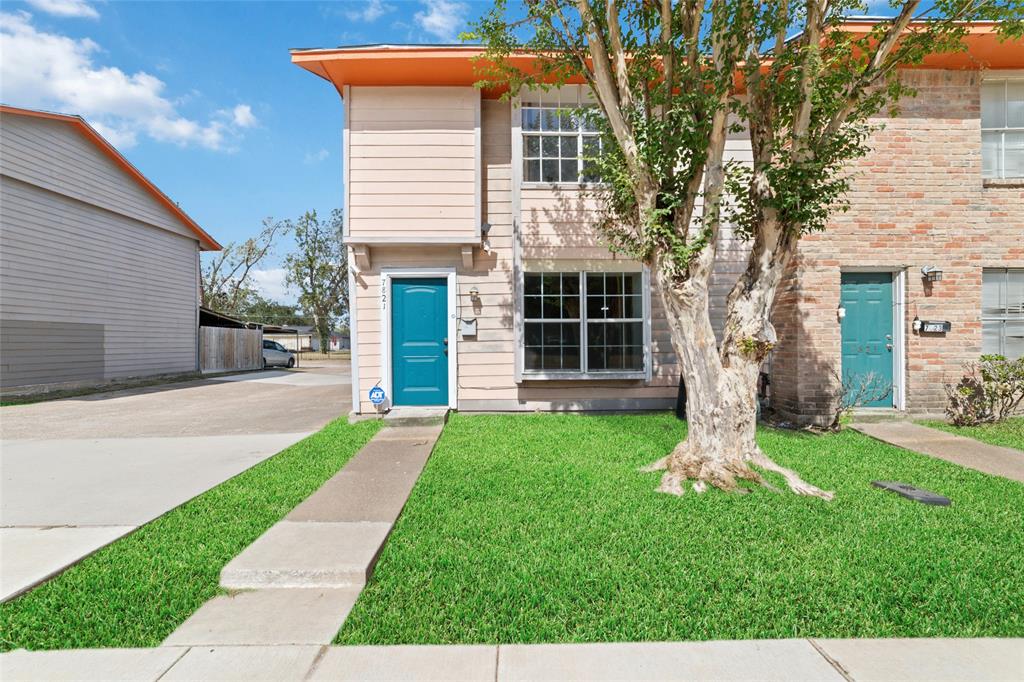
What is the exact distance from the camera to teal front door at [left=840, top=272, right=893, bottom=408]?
6562 millimetres

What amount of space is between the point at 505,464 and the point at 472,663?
8.68 ft

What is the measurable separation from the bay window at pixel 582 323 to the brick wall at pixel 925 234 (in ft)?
7.04

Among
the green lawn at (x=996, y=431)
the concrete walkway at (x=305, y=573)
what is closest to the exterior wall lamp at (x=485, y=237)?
the concrete walkway at (x=305, y=573)

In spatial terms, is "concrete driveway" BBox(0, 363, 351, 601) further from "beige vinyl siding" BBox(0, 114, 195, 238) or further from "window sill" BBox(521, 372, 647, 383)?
"beige vinyl siding" BBox(0, 114, 195, 238)

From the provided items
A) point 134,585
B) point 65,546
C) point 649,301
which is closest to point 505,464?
point 134,585

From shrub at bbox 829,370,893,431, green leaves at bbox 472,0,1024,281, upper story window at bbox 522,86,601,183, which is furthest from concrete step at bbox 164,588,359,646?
shrub at bbox 829,370,893,431

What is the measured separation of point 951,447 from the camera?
17.0 ft

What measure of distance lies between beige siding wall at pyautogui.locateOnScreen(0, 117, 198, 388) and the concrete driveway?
180 cm

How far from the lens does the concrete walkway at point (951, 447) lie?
4468mm

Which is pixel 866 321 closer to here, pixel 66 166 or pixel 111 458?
pixel 111 458

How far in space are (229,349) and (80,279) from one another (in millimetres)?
7279

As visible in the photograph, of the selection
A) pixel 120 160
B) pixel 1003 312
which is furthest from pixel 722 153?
pixel 120 160

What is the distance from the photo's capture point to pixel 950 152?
6.45m

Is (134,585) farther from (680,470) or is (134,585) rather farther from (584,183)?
(584,183)
